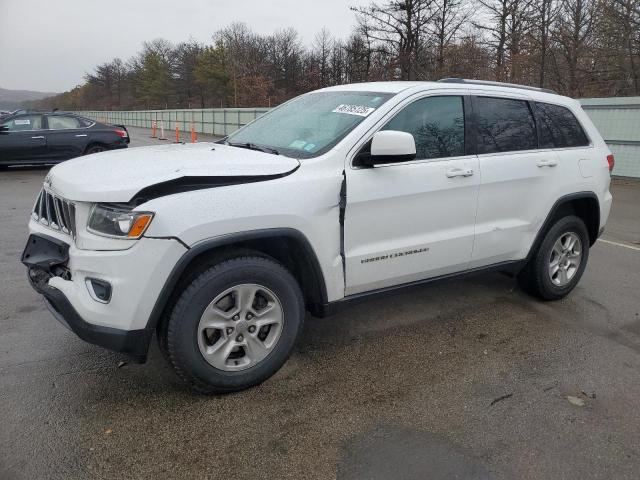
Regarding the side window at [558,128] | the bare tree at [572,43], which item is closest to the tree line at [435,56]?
the bare tree at [572,43]

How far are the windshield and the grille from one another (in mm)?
1280

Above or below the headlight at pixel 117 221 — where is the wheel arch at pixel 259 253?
below

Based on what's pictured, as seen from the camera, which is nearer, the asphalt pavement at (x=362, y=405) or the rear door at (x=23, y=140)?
the asphalt pavement at (x=362, y=405)

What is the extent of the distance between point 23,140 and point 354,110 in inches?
468

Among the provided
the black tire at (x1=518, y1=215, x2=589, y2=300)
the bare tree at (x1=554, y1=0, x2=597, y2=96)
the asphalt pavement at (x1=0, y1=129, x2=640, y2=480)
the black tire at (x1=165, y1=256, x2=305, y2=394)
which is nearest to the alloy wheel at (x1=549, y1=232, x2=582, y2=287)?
the black tire at (x1=518, y1=215, x2=589, y2=300)

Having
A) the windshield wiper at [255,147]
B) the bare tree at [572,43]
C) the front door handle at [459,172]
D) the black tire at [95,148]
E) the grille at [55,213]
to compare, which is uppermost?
the bare tree at [572,43]

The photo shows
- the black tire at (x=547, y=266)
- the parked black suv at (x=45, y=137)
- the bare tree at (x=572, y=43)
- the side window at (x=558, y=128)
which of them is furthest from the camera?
the bare tree at (x=572, y=43)

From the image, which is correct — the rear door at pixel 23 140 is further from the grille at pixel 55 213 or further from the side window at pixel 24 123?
the grille at pixel 55 213

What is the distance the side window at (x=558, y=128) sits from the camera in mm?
4277

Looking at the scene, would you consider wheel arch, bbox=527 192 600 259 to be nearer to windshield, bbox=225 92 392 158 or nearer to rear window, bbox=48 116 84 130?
windshield, bbox=225 92 392 158

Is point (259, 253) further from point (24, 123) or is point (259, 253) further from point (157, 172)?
point (24, 123)

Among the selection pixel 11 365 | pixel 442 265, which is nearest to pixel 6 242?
pixel 11 365

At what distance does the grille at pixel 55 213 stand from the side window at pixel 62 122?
11.0 metres

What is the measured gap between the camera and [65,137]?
42.2ft
